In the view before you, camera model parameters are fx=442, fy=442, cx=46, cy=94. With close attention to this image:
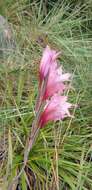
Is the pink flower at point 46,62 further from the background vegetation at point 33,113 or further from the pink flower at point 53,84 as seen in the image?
the background vegetation at point 33,113

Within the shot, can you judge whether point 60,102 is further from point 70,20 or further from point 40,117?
point 70,20

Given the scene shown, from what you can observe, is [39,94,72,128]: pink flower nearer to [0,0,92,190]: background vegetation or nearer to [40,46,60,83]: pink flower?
[40,46,60,83]: pink flower

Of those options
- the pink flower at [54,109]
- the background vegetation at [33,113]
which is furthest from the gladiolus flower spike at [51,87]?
the background vegetation at [33,113]

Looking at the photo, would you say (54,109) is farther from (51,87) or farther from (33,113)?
(33,113)

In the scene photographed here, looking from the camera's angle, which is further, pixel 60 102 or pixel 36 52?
Result: pixel 36 52

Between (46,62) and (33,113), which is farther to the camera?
(33,113)

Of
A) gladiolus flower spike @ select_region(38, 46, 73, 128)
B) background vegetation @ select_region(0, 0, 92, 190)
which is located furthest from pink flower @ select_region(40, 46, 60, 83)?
background vegetation @ select_region(0, 0, 92, 190)

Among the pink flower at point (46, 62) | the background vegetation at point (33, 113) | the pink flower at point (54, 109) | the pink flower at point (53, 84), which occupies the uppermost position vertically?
the pink flower at point (46, 62)

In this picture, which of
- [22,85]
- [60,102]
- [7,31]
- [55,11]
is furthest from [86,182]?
[55,11]

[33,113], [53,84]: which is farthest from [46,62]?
[33,113]
